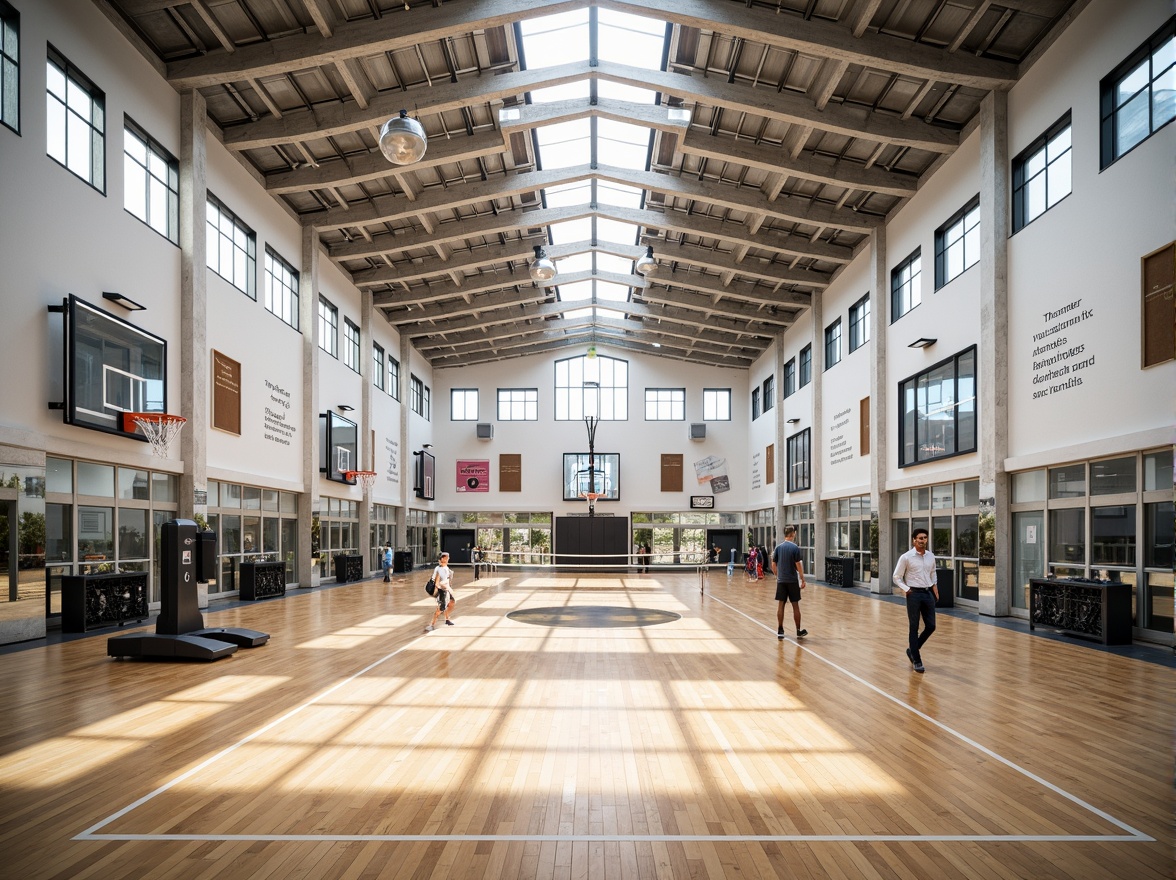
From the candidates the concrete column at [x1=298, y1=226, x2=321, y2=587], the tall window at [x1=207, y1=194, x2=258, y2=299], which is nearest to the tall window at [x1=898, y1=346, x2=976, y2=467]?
the concrete column at [x1=298, y1=226, x2=321, y2=587]

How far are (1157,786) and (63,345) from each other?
1369cm

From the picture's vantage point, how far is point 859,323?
2211 cm

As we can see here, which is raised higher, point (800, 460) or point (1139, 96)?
point (1139, 96)

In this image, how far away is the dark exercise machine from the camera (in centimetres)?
972

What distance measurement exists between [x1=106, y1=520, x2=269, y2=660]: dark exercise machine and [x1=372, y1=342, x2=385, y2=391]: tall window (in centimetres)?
1684

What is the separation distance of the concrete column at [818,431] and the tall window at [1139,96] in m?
13.8

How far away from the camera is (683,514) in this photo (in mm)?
35281

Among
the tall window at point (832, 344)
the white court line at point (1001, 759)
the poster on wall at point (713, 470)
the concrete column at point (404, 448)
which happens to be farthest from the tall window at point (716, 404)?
the white court line at point (1001, 759)

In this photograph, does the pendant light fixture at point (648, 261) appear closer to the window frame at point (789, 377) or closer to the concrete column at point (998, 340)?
the concrete column at point (998, 340)

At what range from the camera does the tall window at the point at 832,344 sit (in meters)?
23.9

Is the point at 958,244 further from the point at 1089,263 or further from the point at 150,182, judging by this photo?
the point at 150,182

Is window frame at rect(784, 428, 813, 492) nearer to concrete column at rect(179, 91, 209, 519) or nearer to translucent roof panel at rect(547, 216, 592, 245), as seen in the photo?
translucent roof panel at rect(547, 216, 592, 245)

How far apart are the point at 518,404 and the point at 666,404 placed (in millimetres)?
6914

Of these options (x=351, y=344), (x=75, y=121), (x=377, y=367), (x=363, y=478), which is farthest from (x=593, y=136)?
(x=363, y=478)
